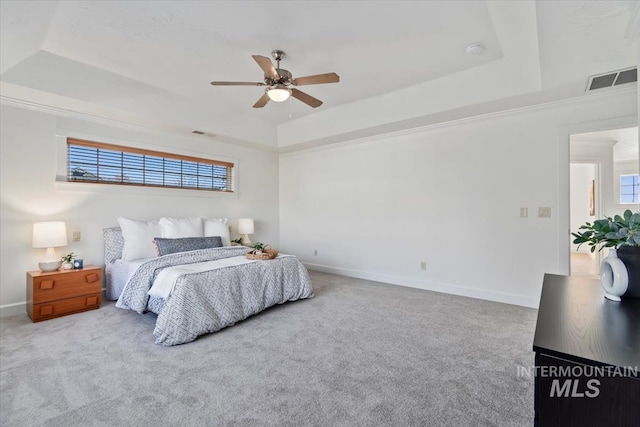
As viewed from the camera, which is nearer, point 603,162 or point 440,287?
point 440,287

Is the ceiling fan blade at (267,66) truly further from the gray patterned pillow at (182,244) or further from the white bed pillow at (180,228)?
the white bed pillow at (180,228)

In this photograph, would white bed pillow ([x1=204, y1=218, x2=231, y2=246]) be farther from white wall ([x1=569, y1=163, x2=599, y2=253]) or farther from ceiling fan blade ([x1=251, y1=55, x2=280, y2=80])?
white wall ([x1=569, y1=163, x2=599, y2=253])

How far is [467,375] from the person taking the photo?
2080 millimetres

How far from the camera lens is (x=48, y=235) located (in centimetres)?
321

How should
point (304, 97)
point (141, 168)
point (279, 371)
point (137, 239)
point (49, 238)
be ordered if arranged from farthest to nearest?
point (141, 168) → point (137, 239) → point (49, 238) → point (304, 97) → point (279, 371)

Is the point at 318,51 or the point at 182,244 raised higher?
the point at 318,51

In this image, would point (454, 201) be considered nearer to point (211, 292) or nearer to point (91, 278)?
point (211, 292)

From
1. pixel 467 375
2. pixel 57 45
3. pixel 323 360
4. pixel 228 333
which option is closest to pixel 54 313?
pixel 228 333

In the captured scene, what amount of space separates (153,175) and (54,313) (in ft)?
6.93

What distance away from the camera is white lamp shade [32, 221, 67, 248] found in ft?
10.4

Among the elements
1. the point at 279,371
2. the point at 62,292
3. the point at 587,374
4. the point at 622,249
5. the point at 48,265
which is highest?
the point at 622,249

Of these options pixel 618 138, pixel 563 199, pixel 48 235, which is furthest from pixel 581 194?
pixel 48 235

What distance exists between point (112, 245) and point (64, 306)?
860 millimetres

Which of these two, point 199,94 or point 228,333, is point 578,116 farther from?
point 199,94
